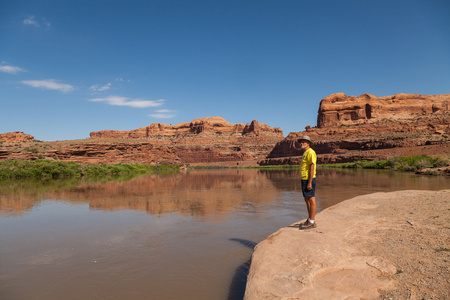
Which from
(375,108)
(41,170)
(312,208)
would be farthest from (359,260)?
(375,108)

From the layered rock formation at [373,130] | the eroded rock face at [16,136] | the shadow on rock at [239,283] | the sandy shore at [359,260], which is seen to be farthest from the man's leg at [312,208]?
the eroded rock face at [16,136]

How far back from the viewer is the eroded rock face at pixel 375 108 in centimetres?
7781

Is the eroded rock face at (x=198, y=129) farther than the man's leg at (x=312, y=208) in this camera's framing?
Yes

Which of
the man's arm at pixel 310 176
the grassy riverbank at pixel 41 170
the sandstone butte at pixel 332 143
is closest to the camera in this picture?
the man's arm at pixel 310 176

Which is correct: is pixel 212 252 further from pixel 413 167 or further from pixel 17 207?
pixel 413 167

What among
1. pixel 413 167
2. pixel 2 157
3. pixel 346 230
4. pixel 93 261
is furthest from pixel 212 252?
pixel 2 157

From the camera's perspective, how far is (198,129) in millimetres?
131750

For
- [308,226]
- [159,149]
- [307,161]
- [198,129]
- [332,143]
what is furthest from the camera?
[198,129]

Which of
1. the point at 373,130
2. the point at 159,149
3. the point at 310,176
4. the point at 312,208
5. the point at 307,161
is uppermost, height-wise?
the point at 373,130

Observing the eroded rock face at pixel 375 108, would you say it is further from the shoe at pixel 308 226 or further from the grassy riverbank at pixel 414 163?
the shoe at pixel 308 226

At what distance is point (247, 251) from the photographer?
4.20 m

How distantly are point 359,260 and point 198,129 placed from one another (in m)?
130

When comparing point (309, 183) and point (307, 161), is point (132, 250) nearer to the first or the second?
point (309, 183)

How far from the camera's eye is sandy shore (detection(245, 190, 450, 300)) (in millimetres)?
2312
